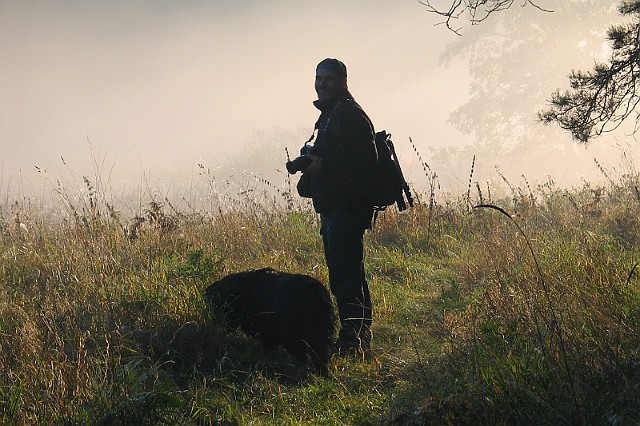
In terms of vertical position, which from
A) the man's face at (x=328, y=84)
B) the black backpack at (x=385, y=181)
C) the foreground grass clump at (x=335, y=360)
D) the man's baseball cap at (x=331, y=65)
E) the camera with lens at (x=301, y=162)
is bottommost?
the foreground grass clump at (x=335, y=360)

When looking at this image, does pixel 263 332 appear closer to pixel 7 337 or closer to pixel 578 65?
pixel 7 337

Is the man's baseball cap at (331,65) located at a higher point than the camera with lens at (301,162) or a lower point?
higher

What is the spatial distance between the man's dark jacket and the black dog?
705 mm

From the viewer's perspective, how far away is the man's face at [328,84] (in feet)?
15.3

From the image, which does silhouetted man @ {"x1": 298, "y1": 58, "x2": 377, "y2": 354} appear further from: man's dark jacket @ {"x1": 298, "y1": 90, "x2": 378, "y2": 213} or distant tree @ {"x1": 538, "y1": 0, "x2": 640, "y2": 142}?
distant tree @ {"x1": 538, "y1": 0, "x2": 640, "y2": 142}

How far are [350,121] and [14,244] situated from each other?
4.92m

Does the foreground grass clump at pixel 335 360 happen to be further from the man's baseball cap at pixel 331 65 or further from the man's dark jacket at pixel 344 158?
the man's baseball cap at pixel 331 65

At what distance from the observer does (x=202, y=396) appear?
3416mm

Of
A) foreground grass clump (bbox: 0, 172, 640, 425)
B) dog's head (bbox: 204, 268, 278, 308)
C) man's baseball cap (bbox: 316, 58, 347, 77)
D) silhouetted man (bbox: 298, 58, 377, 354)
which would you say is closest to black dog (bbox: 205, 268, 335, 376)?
dog's head (bbox: 204, 268, 278, 308)

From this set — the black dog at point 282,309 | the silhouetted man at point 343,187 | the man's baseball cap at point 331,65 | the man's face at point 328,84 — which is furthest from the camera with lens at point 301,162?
the black dog at point 282,309

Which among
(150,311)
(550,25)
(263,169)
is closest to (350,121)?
(150,311)

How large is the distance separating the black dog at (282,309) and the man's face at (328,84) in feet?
4.78

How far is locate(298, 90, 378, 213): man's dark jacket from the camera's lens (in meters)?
4.51

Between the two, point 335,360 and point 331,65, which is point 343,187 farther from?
point 335,360
